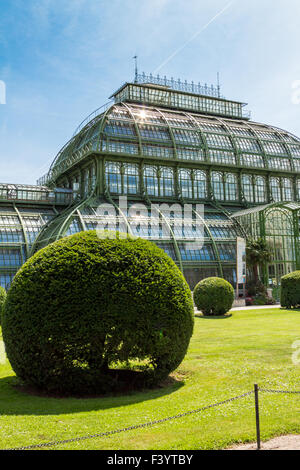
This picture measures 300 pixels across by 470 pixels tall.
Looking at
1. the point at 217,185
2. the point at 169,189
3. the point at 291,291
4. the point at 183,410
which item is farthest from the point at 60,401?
the point at 217,185

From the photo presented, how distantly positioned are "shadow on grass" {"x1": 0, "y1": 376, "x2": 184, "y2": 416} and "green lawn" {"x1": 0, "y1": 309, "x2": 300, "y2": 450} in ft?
0.07

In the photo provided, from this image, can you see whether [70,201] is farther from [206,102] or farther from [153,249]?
[153,249]

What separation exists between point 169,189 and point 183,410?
3740 centimetres

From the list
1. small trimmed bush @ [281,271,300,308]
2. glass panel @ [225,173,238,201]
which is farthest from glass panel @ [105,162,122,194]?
small trimmed bush @ [281,271,300,308]

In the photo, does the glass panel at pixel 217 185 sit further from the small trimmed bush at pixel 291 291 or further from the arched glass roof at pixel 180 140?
the small trimmed bush at pixel 291 291

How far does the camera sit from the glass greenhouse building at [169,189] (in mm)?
39250

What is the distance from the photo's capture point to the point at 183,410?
9.71 meters

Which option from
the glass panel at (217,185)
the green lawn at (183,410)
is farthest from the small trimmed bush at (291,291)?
the green lawn at (183,410)

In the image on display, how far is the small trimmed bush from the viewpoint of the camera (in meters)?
33.9

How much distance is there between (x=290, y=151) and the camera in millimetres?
53812

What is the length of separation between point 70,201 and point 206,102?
77.3ft

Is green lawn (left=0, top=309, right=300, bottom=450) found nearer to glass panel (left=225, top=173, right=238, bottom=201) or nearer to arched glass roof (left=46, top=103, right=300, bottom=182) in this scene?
arched glass roof (left=46, top=103, right=300, bottom=182)

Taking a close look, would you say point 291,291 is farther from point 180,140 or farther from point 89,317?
point 89,317

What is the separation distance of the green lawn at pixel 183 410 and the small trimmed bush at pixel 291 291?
Answer: 19.1 metres
